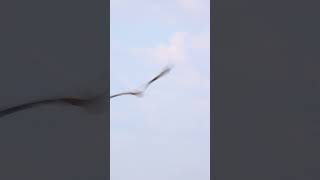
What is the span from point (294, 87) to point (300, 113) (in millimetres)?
56
